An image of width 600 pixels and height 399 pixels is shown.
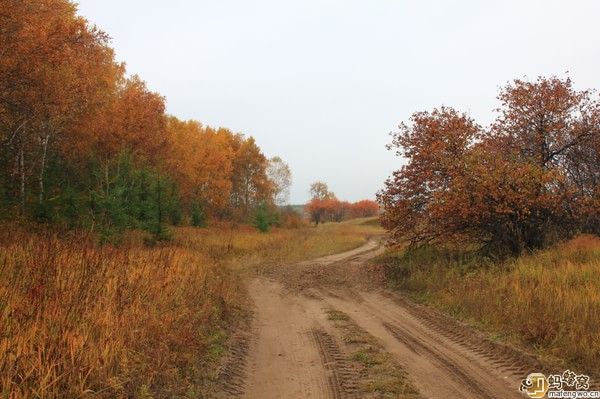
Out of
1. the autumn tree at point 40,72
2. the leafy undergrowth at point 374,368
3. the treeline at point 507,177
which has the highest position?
the autumn tree at point 40,72

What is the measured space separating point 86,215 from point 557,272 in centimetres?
1701

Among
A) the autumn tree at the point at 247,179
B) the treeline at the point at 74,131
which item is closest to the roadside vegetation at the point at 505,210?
the treeline at the point at 74,131

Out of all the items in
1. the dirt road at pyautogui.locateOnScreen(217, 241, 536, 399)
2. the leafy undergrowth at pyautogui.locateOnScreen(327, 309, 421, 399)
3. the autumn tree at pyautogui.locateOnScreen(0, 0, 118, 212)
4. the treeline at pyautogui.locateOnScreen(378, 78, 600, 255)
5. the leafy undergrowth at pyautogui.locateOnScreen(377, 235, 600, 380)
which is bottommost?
the dirt road at pyautogui.locateOnScreen(217, 241, 536, 399)

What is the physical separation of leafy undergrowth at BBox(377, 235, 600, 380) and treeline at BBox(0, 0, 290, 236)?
8193 millimetres

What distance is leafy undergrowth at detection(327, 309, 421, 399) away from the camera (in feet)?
18.5

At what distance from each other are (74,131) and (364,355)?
79.5 ft

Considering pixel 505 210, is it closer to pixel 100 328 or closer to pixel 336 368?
pixel 336 368

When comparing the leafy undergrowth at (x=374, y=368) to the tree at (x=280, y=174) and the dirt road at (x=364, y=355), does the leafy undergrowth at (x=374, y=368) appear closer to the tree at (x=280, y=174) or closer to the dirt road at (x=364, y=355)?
the dirt road at (x=364, y=355)

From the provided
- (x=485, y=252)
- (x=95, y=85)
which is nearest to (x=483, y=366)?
(x=485, y=252)

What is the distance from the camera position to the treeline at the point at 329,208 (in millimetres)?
110725

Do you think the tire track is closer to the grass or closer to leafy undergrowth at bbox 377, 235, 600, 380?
the grass

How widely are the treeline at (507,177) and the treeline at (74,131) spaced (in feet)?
35.3

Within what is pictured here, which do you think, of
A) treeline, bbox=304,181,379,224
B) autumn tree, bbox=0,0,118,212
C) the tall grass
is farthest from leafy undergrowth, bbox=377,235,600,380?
treeline, bbox=304,181,379,224

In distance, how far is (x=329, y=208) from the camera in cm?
11794
